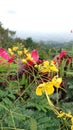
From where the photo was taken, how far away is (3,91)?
5.05ft

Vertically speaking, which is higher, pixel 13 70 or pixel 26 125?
pixel 13 70

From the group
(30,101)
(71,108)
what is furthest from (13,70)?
(71,108)

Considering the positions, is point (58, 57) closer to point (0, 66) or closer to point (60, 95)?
point (60, 95)

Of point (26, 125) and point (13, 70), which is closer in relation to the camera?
point (26, 125)

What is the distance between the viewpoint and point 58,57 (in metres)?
1.97

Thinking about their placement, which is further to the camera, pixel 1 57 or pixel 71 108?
pixel 1 57

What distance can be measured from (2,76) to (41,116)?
27 cm

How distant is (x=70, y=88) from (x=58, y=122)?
30 cm

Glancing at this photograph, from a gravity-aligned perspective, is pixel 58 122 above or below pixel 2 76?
below

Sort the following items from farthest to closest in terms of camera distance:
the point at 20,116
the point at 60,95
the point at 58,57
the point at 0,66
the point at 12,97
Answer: the point at 58,57 < the point at 60,95 < the point at 0,66 < the point at 12,97 < the point at 20,116

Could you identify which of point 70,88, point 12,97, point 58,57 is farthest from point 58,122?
point 58,57

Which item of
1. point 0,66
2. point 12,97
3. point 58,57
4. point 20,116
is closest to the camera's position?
point 20,116

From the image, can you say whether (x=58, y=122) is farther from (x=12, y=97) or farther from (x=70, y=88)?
(x=70, y=88)

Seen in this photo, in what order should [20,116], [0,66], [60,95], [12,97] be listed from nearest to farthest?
[20,116], [12,97], [0,66], [60,95]
